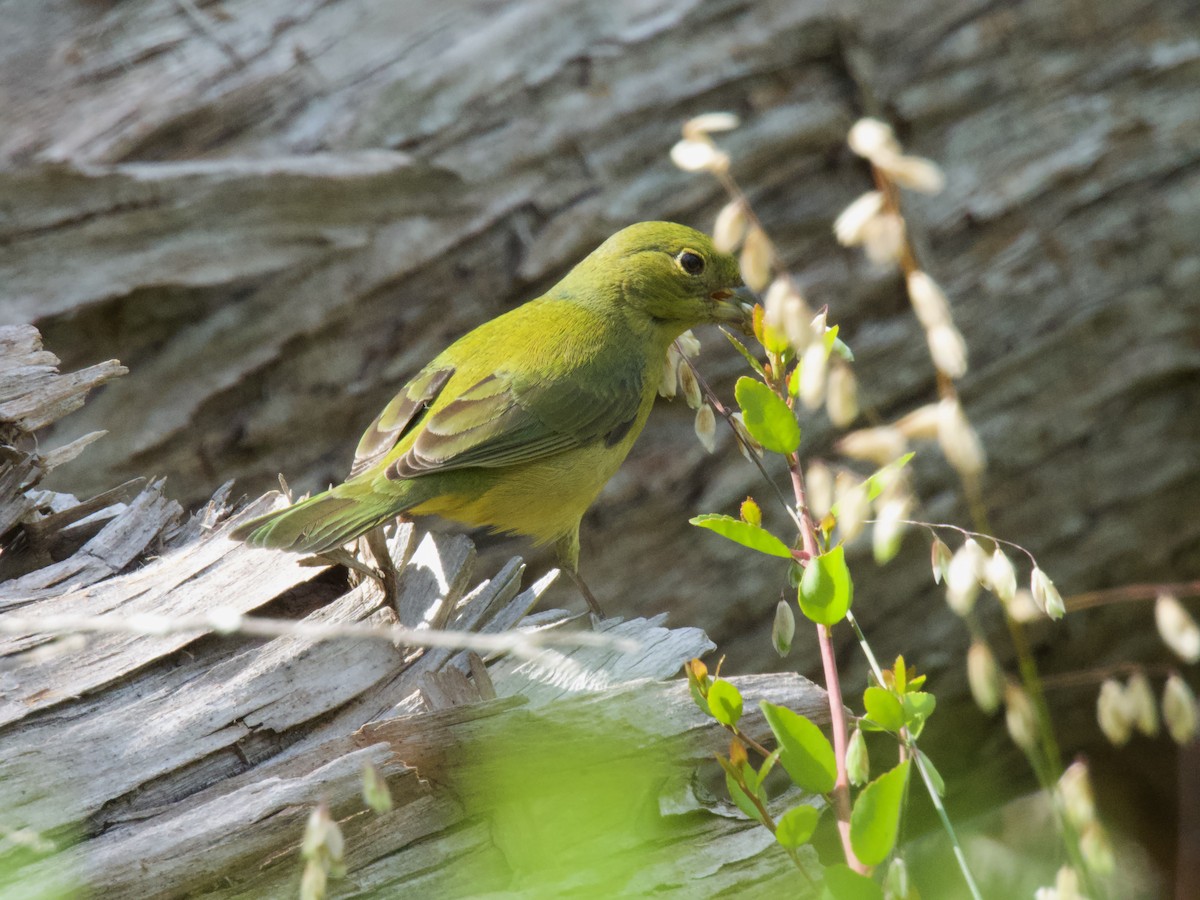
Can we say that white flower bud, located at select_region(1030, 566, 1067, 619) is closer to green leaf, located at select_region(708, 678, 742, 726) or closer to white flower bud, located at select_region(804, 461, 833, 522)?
white flower bud, located at select_region(804, 461, 833, 522)

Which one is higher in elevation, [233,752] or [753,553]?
[233,752]

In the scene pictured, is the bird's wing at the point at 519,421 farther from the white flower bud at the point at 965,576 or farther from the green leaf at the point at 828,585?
the white flower bud at the point at 965,576

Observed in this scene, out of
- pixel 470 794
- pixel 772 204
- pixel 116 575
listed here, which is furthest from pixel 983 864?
pixel 772 204

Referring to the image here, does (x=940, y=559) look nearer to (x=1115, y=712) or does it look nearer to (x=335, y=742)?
(x=1115, y=712)

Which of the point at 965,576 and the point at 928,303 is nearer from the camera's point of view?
the point at 928,303

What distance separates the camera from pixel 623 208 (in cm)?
501

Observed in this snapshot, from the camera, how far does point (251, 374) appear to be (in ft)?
15.9

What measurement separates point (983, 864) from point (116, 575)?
95.0 inches

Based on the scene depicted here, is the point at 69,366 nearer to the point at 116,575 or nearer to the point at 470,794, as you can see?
the point at 116,575

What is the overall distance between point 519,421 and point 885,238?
8.60 ft

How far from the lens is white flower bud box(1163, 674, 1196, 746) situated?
138 cm

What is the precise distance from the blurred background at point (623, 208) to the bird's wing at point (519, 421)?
1009mm

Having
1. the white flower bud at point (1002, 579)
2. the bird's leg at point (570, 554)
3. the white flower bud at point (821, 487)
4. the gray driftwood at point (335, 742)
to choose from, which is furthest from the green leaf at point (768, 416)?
the bird's leg at point (570, 554)

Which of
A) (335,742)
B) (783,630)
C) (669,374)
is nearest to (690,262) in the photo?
(669,374)
